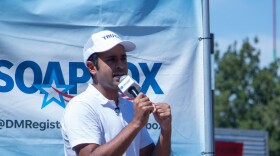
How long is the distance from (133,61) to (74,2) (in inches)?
24.3

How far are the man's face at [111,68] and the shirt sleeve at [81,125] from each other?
20 centimetres

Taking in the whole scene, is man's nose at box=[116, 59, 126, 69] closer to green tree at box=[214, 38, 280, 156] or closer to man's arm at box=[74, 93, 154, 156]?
man's arm at box=[74, 93, 154, 156]

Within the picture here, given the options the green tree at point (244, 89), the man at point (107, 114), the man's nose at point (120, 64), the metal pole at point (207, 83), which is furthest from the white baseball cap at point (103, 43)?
the green tree at point (244, 89)

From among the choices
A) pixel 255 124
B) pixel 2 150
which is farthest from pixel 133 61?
pixel 255 124

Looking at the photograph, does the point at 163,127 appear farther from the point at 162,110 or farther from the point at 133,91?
the point at 133,91

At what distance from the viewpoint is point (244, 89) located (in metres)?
60.9

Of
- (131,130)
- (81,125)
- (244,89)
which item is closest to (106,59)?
(81,125)

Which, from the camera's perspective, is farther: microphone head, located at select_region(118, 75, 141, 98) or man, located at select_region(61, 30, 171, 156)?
microphone head, located at select_region(118, 75, 141, 98)

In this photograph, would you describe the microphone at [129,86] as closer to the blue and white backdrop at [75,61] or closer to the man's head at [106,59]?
the man's head at [106,59]

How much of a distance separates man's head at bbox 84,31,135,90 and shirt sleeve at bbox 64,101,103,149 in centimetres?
21

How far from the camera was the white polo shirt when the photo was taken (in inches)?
212

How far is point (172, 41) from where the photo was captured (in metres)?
6.85

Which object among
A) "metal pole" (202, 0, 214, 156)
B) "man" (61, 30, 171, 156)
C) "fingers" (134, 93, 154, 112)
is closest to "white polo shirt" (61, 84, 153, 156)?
"man" (61, 30, 171, 156)

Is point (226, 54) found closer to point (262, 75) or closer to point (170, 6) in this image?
point (262, 75)
